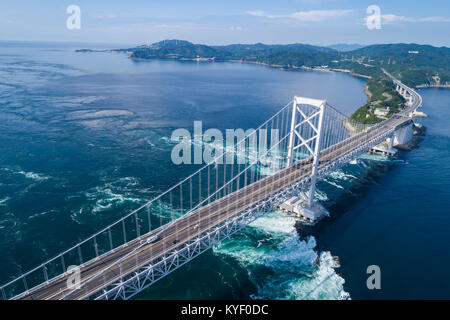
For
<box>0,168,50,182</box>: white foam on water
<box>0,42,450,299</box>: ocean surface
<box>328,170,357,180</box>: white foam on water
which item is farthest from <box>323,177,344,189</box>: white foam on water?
<box>0,168,50,182</box>: white foam on water

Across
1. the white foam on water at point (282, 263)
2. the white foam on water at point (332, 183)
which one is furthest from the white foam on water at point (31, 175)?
the white foam on water at point (332, 183)

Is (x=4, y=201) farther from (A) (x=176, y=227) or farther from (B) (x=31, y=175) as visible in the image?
(A) (x=176, y=227)

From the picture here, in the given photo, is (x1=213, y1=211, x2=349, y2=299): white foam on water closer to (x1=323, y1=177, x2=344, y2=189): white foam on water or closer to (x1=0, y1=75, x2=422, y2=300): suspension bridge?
(x1=0, y1=75, x2=422, y2=300): suspension bridge

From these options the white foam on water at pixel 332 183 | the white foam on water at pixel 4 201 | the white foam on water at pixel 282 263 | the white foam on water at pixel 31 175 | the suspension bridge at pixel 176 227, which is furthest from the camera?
the white foam on water at pixel 332 183

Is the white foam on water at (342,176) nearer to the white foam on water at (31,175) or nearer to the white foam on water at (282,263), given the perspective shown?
the white foam on water at (282,263)

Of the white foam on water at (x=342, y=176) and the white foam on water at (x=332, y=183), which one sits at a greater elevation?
the white foam on water at (x=342, y=176)

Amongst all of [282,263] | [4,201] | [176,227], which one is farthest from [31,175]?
[282,263]

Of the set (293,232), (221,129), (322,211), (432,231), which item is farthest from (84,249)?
(221,129)
